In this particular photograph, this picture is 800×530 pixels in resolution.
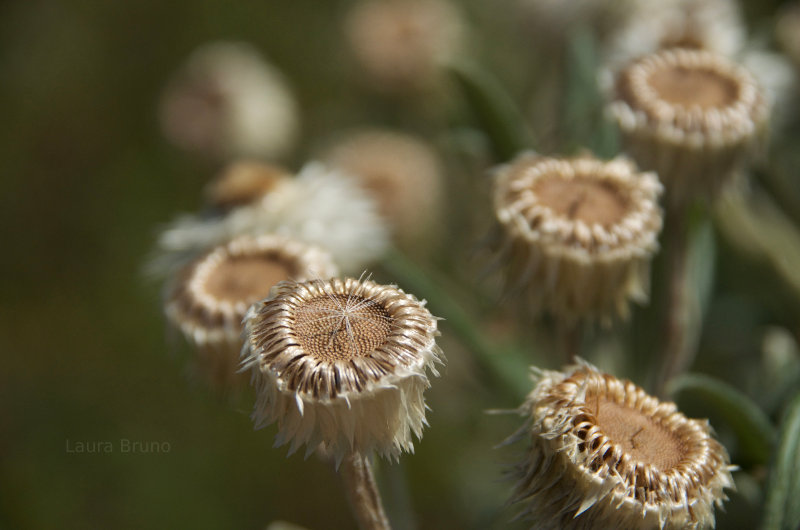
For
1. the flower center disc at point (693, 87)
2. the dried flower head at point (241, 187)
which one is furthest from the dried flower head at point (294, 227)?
the flower center disc at point (693, 87)

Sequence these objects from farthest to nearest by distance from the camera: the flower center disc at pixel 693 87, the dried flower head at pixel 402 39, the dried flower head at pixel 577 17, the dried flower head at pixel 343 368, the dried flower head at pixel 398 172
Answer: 1. the dried flower head at pixel 402 39
2. the dried flower head at pixel 398 172
3. the dried flower head at pixel 577 17
4. the flower center disc at pixel 693 87
5. the dried flower head at pixel 343 368

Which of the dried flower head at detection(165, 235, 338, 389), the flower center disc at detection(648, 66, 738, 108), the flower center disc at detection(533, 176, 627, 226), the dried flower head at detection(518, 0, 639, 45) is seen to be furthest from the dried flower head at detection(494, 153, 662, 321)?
the dried flower head at detection(518, 0, 639, 45)

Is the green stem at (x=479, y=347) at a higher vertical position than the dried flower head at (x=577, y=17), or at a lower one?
lower

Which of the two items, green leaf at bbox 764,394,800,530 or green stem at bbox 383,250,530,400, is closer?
green leaf at bbox 764,394,800,530

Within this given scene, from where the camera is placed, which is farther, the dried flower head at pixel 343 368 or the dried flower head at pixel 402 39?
the dried flower head at pixel 402 39

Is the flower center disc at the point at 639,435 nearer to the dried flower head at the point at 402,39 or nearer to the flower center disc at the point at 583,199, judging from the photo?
the flower center disc at the point at 583,199

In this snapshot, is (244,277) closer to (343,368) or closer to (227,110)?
(343,368)

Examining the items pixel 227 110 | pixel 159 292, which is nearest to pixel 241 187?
pixel 159 292

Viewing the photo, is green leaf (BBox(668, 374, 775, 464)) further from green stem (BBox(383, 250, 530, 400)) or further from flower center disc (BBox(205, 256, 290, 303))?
flower center disc (BBox(205, 256, 290, 303))
